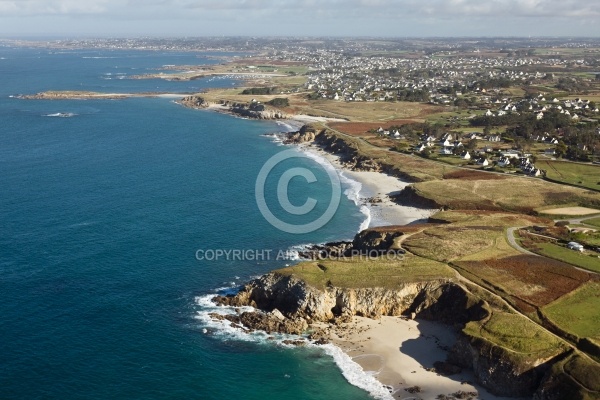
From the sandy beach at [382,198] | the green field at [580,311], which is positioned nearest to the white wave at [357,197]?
the sandy beach at [382,198]

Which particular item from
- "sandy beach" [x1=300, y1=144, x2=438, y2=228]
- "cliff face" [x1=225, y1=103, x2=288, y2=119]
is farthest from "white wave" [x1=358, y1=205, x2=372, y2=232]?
"cliff face" [x1=225, y1=103, x2=288, y2=119]

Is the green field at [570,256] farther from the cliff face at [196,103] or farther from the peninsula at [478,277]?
the cliff face at [196,103]

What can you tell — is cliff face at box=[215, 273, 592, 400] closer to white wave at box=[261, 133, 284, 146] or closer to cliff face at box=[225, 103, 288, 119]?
white wave at box=[261, 133, 284, 146]

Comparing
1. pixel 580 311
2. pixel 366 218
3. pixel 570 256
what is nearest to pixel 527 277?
pixel 580 311

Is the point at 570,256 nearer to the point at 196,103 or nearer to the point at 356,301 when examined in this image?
the point at 356,301

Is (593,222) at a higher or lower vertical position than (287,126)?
lower

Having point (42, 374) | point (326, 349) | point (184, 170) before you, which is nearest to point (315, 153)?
point (184, 170)
